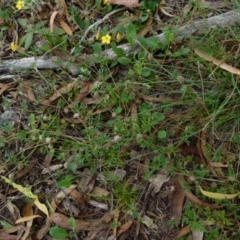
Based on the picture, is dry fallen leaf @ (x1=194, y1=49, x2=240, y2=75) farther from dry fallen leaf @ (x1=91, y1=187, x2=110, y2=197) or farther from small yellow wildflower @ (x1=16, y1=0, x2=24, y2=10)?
small yellow wildflower @ (x1=16, y1=0, x2=24, y2=10)

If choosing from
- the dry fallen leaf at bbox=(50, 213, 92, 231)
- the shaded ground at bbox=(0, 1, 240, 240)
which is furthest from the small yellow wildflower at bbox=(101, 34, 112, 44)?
the dry fallen leaf at bbox=(50, 213, 92, 231)

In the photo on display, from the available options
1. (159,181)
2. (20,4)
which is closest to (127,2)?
(20,4)

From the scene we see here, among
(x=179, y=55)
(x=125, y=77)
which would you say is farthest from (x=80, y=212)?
(x=179, y=55)

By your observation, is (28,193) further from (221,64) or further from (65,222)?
(221,64)

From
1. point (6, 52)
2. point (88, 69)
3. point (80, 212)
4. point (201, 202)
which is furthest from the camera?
point (6, 52)

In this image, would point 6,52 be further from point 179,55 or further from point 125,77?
point 179,55

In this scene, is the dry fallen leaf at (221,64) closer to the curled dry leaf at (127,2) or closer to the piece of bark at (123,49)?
the piece of bark at (123,49)

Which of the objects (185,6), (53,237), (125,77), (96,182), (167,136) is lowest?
(53,237)
